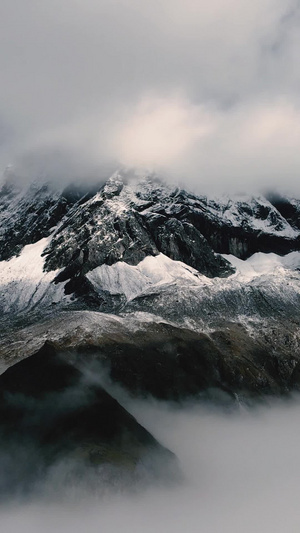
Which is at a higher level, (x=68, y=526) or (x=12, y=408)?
(x=12, y=408)

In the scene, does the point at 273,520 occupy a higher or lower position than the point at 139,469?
lower

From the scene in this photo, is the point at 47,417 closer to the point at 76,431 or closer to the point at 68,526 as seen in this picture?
the point at 76,431

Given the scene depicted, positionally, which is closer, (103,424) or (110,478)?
(110,478)

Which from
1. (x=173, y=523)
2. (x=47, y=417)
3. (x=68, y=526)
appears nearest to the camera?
(x=68, y=526)

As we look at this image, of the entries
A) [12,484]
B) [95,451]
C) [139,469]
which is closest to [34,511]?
[12,484]

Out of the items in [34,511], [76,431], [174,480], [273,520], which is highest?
[76,431]

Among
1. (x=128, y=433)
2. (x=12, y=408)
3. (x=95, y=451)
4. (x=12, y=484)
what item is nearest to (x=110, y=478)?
(x=95, y=451)

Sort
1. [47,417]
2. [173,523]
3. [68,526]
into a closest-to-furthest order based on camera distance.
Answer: [68,526] < [173,523] < [47,417]

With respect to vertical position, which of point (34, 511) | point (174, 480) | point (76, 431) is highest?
point (76, 431)

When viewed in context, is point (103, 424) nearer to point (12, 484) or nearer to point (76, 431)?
point (76, 431)
